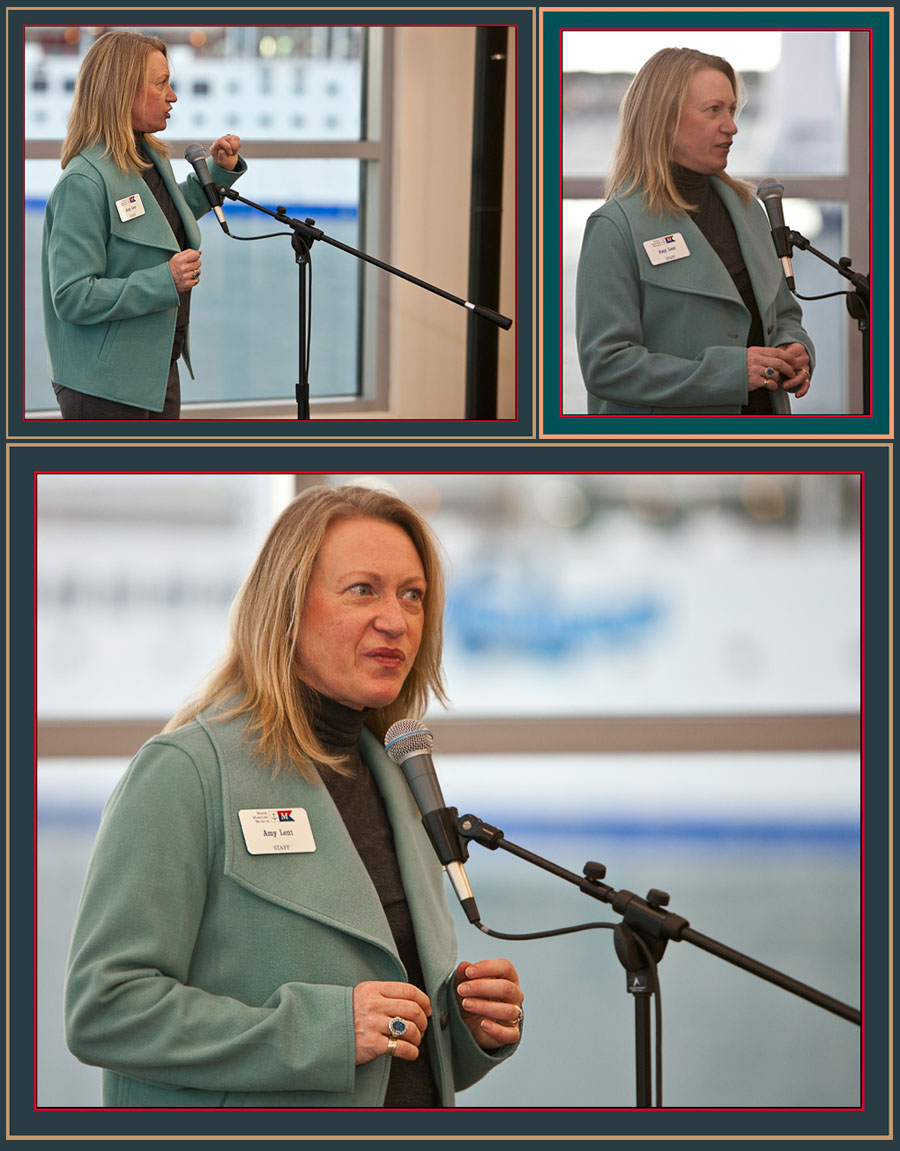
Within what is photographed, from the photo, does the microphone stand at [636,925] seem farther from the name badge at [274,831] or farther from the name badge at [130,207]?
the name badge at [130,207]

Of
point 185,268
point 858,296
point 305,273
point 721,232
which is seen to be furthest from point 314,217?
point 858,296

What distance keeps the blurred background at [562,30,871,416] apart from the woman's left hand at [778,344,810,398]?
0.07 feet

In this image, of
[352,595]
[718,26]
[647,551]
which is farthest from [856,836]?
[718,26]

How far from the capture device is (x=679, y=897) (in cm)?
268

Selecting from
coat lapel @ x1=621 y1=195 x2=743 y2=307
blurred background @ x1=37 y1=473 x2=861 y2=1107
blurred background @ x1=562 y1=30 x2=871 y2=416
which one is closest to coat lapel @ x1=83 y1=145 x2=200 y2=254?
blurred background @ x1=37 y1=473 x2=861 y2=1107

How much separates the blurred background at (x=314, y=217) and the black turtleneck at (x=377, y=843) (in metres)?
0.54

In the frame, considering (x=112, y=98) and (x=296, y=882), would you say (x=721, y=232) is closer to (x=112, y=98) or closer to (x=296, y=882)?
(x=112, y=98)

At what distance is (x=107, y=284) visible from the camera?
1.99 meters

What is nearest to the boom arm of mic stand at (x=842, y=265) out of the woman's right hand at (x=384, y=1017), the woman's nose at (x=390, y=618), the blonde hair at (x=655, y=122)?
the blonde hair at (x=655, y=122)

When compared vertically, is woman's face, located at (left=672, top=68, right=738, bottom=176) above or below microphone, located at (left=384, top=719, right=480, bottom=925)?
above

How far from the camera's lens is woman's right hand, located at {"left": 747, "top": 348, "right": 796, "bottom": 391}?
203 centimetres

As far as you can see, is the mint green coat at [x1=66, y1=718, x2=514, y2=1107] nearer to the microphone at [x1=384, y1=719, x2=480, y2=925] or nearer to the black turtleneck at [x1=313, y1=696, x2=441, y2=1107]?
the black turtleneck at [x1=313, y1=696, x2=441, y2=1107]

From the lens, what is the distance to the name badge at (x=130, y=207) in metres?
1.99

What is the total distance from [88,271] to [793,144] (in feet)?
3.83
